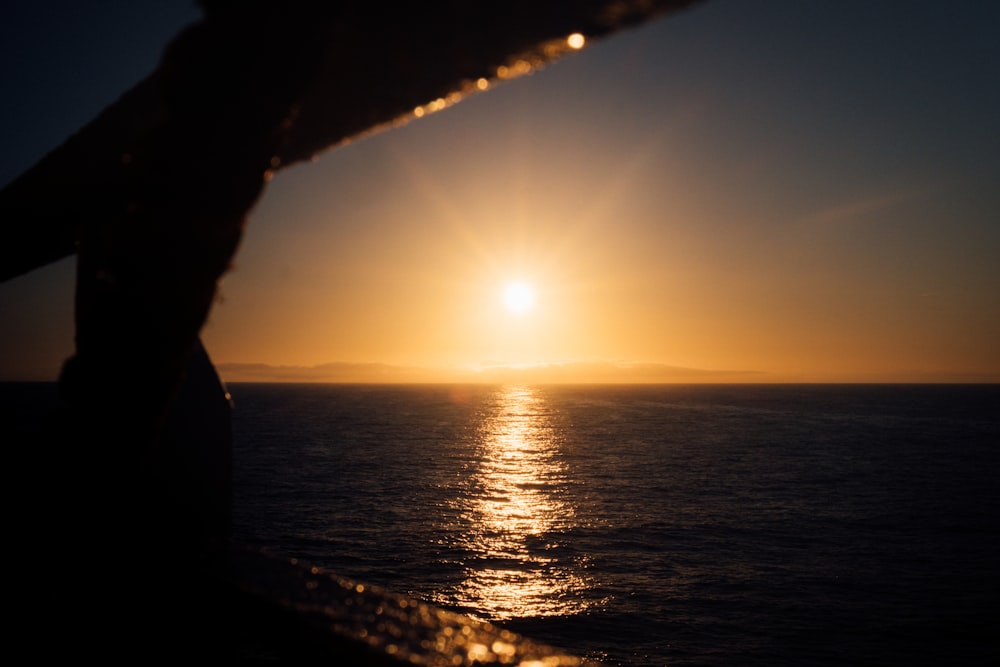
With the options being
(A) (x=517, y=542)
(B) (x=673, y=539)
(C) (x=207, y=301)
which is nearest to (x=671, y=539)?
(B) (x=673, y=539)

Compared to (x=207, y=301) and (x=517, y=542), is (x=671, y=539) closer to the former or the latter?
(x=517, y=542)

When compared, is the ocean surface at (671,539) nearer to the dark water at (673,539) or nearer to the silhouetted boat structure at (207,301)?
the dark water at (673,539)

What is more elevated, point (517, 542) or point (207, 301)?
point (207, 301)

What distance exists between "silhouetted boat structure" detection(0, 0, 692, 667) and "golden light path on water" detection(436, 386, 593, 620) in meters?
27.8

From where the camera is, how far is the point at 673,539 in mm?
41250

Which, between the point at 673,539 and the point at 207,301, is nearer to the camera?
the point at 207,301

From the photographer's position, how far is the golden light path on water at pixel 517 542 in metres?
29.6

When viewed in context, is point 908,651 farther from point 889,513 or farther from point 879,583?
point 889,513

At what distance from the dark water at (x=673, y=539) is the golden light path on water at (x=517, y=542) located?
189mm

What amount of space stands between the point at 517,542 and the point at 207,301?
4199cm

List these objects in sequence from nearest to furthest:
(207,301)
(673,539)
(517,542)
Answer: (207,301) → (517,542) → (673,539)

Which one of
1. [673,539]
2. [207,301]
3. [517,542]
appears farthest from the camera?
[673,539]

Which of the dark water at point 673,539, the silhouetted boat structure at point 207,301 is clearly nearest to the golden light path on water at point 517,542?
the dark water at point 673,539

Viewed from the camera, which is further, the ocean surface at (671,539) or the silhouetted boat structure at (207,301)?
the ocean surface at (671,539)
